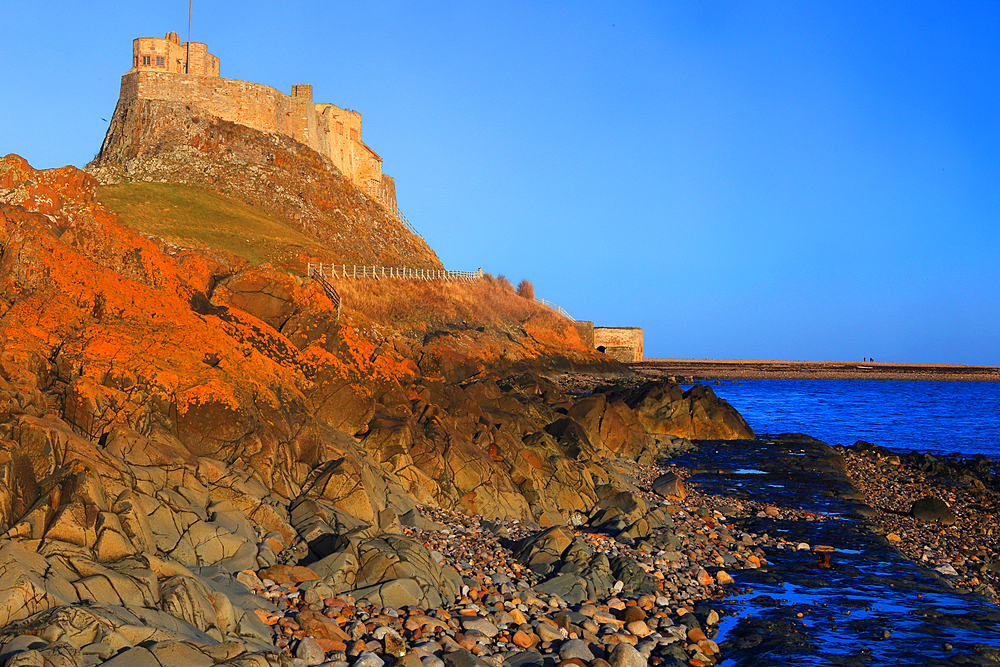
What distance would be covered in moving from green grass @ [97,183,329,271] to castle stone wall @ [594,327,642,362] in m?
49.8

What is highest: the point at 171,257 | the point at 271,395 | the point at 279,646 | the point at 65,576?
the point at 171,257

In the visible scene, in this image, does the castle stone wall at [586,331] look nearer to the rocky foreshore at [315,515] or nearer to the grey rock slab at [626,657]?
the rocky foreshore at [315,515]

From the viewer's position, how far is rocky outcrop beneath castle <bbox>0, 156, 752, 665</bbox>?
9.58 metres

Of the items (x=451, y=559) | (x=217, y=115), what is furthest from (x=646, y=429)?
(x=217, y=115)

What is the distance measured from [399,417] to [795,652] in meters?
11.9

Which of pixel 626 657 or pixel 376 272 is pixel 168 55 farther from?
pixel 626 657

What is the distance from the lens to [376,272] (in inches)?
2450

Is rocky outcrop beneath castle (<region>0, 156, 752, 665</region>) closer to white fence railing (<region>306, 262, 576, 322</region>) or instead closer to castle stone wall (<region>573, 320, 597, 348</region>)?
white fence railing (<region>306, 262, 576, 322</region>)

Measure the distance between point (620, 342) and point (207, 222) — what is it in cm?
6210

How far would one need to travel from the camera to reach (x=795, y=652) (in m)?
12.2

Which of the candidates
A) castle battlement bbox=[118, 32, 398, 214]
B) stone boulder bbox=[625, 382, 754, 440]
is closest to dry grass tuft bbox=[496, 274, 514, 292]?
castle battlement bbox=[118, 32, 398, 214]

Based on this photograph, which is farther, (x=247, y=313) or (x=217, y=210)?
(x=217, y=210)

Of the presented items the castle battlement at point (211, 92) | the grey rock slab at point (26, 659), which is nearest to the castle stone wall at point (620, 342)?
the castle battlement at point (211, 92)

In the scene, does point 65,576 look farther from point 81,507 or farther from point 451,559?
point 451,559
